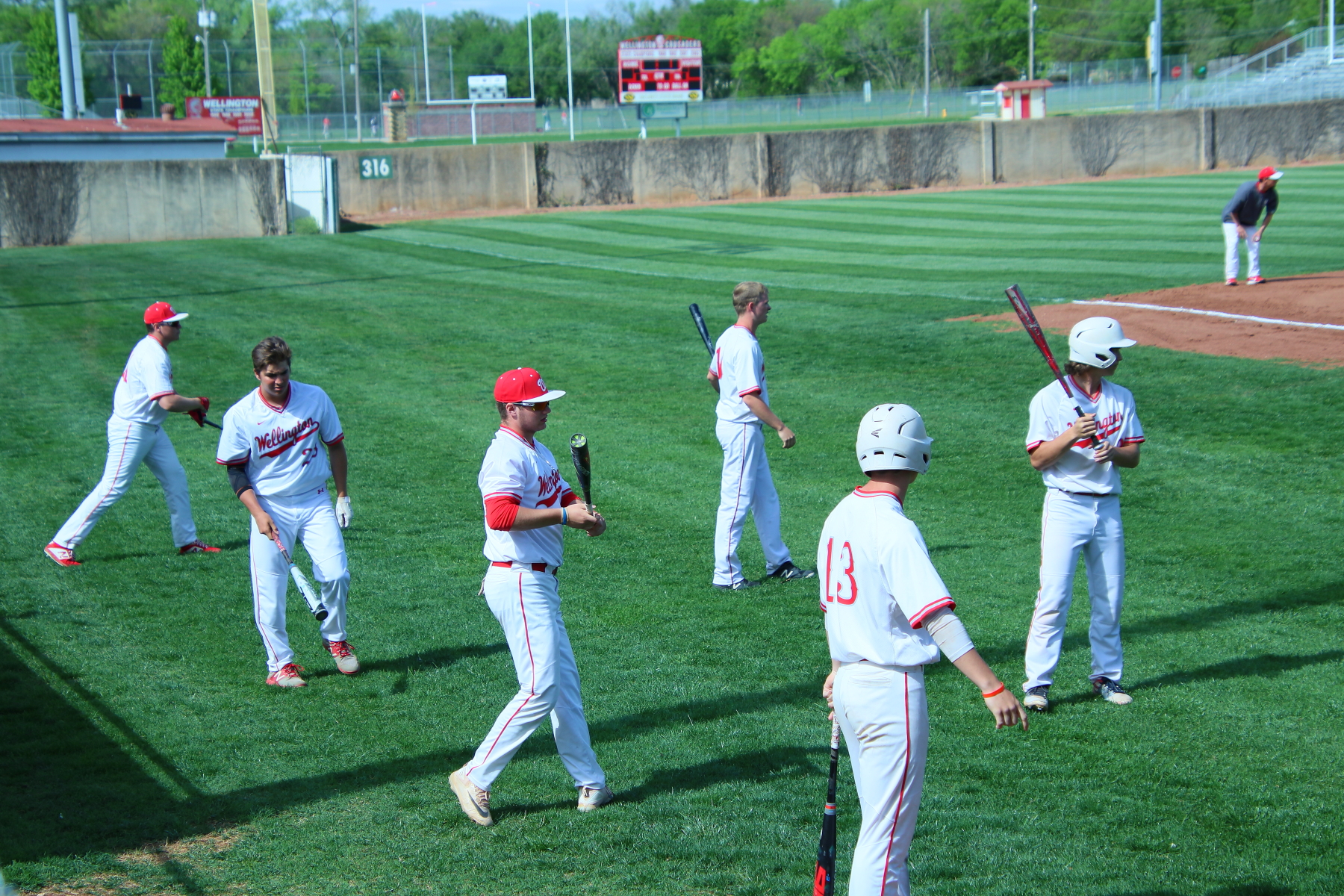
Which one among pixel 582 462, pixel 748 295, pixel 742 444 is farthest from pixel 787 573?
pixel 582 462

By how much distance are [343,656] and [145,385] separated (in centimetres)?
378

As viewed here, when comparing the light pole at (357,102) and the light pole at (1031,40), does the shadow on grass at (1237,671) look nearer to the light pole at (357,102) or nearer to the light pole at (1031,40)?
the light pole at (357,102)

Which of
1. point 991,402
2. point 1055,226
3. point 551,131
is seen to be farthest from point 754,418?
point 551,131

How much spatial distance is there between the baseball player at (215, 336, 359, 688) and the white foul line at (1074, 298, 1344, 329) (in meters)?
14.2

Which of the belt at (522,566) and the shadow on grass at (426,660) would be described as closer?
the belt at (522,566)

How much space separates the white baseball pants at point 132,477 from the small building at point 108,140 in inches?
1060

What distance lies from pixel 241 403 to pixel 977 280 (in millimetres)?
17417

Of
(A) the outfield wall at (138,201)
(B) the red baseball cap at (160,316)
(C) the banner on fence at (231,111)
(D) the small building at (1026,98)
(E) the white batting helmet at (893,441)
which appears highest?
(C) the banner on fence at (231,111)

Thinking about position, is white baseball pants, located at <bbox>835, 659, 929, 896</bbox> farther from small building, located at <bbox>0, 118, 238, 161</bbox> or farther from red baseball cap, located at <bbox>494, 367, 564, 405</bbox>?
small building, located at <bbox>0, 118, 238, 161</bbox>

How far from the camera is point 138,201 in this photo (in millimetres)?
29562

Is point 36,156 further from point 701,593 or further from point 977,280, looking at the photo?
point 701,593

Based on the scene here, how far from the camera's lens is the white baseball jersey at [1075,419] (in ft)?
20.3

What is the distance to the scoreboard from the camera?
46594 millimetres

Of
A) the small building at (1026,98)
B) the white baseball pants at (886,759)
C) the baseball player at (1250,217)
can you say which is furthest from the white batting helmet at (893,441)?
the small building at (1026,98)
